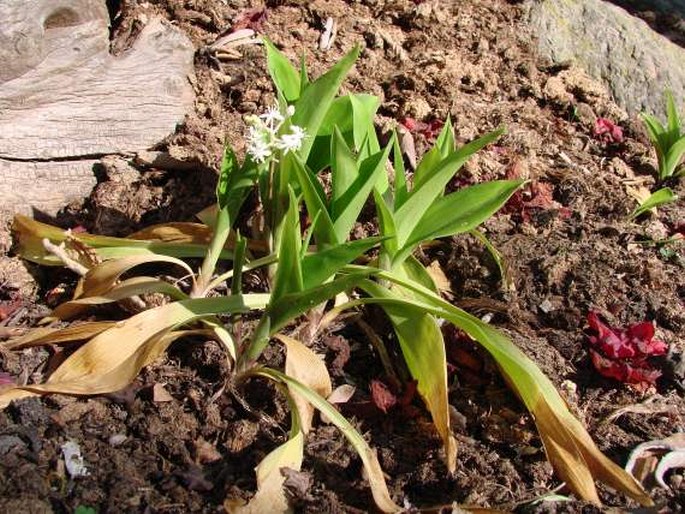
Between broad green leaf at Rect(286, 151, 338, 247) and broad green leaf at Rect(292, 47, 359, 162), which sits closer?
broad green leaf at Rect(286, 151, 338, 247)

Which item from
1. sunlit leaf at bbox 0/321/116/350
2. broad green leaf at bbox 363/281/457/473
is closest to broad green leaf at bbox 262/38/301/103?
broad green leaf at bbox 363/281/457/473

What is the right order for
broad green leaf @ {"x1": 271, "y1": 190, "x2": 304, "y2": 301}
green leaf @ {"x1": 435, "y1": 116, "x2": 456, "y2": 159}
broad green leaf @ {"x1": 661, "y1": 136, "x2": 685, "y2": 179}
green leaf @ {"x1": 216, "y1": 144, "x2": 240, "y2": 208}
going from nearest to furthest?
broad green leaf @ {"x1": 271, "y1": 190, "x2": 304, "y2": 301} < green leaf @ {"x1": 216, "y1": 144, "x2": 240, "y2": 208} < green leaf @ {"x1": 435, "y1": 116, "x2": 456, "y2": 159} < broad green leaf @ {"x1": 661, "y1": 136, "x2": 685, "y2": 179}

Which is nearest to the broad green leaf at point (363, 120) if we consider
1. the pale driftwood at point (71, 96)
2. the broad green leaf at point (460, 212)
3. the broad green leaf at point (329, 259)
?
the broad green leaf at point (460, 212)

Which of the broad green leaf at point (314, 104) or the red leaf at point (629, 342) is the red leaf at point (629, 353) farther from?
the broad green leaf at point (314, 104)

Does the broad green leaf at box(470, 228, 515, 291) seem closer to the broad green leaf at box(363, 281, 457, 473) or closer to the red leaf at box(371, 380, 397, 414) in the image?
the broad green leaf at box(363, 281, 457, 473)

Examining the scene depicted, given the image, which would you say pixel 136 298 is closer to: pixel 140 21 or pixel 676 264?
pixel 140 21

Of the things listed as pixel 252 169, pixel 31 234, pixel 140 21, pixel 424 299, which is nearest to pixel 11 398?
pixel 31 234
